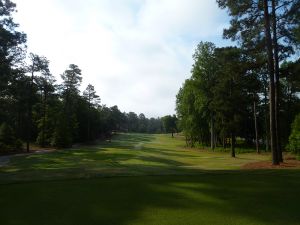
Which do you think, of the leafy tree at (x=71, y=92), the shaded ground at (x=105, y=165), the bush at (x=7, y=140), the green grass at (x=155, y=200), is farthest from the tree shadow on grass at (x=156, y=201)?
the leafy tree at (x=71, y=92)

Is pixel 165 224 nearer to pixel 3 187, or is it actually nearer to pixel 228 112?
pixel 3 187

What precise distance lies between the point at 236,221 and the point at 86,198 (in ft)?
15.2

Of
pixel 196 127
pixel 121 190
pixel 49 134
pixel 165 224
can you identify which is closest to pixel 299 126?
pixel 121 190

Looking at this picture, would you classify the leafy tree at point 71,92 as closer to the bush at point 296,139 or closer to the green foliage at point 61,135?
the green foliage at point 61,135

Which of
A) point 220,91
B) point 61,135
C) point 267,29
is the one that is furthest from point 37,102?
point 267,29

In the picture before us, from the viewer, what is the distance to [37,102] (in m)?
67.6

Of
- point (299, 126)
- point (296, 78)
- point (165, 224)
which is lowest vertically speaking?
point (165, 224)

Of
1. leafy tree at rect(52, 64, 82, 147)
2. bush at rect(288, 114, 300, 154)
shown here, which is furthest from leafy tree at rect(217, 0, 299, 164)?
leafy tree at rect(52, 64, 82, 147)

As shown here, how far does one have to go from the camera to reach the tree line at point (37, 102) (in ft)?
110

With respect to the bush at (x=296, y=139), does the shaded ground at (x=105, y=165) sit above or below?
below

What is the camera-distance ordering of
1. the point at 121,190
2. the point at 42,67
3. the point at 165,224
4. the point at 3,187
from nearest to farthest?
1. the point at 165,224
2. the point at 121,190
3. the point at 3,187
4. the point at 42,67

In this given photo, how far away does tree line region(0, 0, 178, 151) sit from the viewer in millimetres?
33406

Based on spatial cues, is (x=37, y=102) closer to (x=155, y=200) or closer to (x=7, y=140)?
(x=7, y=140)

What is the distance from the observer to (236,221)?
8711mm
